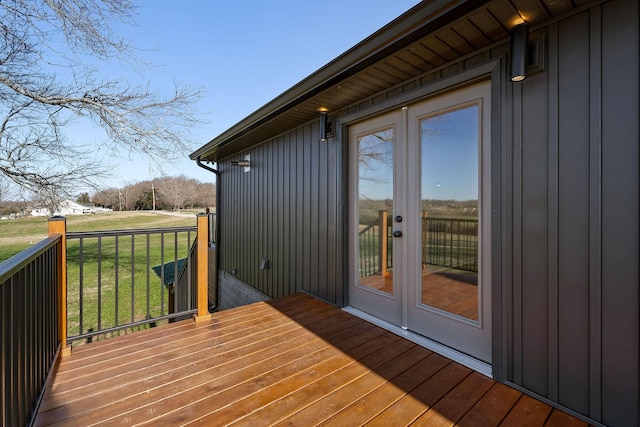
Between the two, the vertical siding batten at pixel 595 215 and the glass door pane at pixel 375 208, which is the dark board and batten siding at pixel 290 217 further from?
the vertical siding batten at pixel 595 215

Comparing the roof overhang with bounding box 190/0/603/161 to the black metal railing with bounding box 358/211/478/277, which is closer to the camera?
the roof overhang with bounding box 190/0/603/161

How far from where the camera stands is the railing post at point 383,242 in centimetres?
280

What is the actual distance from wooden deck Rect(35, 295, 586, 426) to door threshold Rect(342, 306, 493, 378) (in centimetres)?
6

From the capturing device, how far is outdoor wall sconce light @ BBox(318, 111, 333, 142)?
10.9 feet

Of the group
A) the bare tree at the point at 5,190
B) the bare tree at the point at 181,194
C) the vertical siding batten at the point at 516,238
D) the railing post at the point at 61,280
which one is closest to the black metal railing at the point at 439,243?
the vertical siding batten at the point at 516,238

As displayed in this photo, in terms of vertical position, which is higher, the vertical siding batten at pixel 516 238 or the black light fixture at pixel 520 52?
the black light fixture at pixel 520 52

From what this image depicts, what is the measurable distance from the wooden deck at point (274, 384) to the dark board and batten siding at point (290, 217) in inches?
43.9

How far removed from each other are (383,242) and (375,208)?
0.35 meters

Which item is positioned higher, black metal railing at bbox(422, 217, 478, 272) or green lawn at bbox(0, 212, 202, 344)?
black metal railing at bbox(422, 217, 478, 272)

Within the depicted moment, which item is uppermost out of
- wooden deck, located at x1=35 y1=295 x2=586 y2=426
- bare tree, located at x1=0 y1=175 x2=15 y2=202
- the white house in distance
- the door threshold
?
bare tree, located at x1=0 y1=175 x2=15 y2=202

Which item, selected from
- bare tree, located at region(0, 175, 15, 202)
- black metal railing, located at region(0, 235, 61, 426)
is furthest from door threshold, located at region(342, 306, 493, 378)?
bare tree, located at region(0, 175, 15, 202)

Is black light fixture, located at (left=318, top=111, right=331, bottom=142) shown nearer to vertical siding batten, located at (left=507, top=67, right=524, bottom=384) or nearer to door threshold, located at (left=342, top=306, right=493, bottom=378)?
vertical siding batten, located at (left=507, top=67, right=524, bottom=384)

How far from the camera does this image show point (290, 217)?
4.07m

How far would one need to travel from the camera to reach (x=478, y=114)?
2.11m
